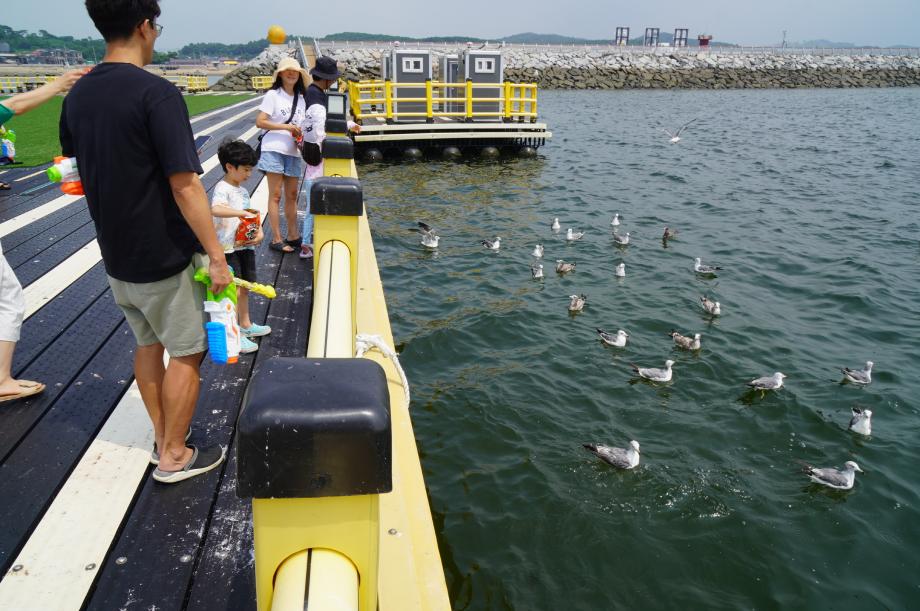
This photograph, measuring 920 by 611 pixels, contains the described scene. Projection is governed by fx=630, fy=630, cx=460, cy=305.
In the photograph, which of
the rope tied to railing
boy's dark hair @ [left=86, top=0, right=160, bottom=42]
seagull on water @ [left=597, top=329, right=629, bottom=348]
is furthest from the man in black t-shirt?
seagull on water @ [left=597, top=329, right=629, bottom=348]

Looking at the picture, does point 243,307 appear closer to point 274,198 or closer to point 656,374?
point 274,198

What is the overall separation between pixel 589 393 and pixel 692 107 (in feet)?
151

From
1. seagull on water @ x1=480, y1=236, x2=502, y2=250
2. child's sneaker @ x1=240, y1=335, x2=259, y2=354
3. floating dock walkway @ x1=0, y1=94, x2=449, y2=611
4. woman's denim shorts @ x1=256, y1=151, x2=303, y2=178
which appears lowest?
seagull on water @ x1=480, y1=236, x2=502, y2=250

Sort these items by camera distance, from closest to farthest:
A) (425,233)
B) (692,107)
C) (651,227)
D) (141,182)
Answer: (141,182), (425,233), (651,227), (692,107)

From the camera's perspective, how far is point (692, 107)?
157 ft

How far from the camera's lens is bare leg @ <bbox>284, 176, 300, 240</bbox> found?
22.4 feet

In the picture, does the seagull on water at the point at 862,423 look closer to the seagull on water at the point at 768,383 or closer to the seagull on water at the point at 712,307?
the seagull on water at the point at 768,383

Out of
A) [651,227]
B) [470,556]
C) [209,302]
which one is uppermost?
[209,302]

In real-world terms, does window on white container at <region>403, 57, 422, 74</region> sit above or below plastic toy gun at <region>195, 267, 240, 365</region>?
above

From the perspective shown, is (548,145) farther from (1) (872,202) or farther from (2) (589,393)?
(2) (589,393)

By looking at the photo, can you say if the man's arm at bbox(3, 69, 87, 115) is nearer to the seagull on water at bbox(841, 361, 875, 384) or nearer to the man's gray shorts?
the man's gray shorts

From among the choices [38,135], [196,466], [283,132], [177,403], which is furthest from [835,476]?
[38,135]

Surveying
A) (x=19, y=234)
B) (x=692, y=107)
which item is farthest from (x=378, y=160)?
(x=692, y=107)

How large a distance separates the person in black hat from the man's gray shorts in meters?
3.57
